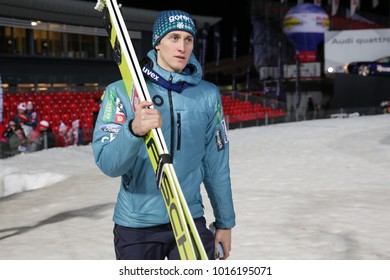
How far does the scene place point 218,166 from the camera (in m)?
2.85

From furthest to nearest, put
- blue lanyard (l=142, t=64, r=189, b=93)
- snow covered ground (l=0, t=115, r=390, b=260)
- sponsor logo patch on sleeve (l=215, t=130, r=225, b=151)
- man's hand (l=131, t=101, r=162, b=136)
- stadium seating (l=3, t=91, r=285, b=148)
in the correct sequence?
stadium seating (l=3, t=91, r=285, b=148) → snow covered ground (l=0, t=115, r=390, b=260) → sponsor logo patch on sleeve (l=215, t=130, r=225, b=151) → blue lanyard (l=142, t=64, r=189, b=93) → man's hand (l=131, t=101, r=162, b=136)

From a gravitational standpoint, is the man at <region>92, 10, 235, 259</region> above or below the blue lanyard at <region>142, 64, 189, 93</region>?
below

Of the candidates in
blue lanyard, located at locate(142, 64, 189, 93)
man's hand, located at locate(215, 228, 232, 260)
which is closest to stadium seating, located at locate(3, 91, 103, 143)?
man's hand, located at locate(215, 228, 232, 260)

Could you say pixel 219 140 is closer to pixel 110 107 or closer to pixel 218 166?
pixel 218 166

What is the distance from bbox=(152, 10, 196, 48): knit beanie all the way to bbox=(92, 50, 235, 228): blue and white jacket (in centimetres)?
12

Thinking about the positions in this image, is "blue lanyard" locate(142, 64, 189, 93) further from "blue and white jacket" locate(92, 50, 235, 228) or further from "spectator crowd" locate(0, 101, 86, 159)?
"spectator crowd" locate(0, 101, 86, 159)

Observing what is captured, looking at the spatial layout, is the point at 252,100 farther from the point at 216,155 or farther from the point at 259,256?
the point at 216,155

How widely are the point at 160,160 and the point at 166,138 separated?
26cm

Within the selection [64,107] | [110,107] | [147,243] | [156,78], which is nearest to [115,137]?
[110,107]

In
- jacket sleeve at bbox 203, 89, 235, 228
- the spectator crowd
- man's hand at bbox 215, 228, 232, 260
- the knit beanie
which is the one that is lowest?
the spectator crowd

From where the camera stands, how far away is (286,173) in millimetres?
11820

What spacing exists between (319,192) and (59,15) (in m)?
22.4

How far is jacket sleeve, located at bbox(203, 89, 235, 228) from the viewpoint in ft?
9.27
